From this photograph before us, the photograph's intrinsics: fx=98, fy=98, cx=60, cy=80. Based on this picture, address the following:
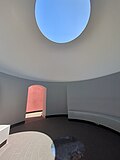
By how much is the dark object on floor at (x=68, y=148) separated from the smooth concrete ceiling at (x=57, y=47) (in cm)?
293

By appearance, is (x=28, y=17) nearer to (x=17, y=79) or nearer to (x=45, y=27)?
(x=45, y=27)

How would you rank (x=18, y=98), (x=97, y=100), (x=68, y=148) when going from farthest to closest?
(x=18, y=98) → (x=97, y=100) → (x=68, y=148)

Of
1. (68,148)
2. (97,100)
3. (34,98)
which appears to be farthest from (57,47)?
(34,98)

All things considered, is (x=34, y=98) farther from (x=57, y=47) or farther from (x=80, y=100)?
(x=57, y=47)

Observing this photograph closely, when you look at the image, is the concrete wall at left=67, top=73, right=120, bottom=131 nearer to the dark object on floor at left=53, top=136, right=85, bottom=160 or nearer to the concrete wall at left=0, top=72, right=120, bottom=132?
the concrete wall at left=0, top=72, right=120, bottom=132

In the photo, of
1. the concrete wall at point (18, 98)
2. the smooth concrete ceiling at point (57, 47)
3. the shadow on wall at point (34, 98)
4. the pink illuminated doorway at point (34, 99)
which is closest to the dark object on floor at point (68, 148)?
the concrete wall at point (18, 98)

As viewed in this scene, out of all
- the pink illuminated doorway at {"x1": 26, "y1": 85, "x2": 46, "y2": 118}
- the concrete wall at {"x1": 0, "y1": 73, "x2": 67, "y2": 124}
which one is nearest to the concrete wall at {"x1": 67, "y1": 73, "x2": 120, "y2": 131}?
the concrete wall at {"x1": 0, "y1": 73, "x2": 67, "y2": 124}

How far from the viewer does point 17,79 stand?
193 inches

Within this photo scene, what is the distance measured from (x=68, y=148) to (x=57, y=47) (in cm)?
364

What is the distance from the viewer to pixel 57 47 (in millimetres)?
4223

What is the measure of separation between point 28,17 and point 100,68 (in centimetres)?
338

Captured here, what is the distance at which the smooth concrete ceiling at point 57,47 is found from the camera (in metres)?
2.96

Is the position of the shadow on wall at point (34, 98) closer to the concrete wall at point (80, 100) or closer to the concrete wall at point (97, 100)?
the concrete wall at point (80, 100)

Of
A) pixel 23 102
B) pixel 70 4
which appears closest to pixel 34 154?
pixel 23 102
